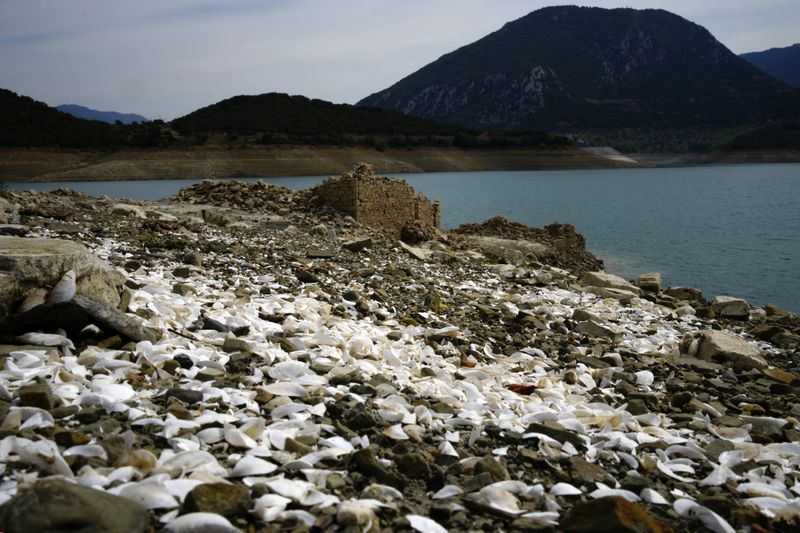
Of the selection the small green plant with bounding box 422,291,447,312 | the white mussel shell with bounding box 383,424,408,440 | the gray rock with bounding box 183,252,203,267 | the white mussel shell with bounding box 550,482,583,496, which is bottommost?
the white mussel shell with bounding box 550,482,583,496

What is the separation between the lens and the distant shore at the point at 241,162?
54.0 metres

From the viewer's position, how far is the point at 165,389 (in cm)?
314

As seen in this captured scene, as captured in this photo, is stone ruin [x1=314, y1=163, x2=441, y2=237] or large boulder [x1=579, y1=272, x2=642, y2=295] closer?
large boulder [x1=579, y1=272, x2=642, y2=295]

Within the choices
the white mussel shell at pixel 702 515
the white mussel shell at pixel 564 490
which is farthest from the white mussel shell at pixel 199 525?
the white mussel shell at pixel 702 515

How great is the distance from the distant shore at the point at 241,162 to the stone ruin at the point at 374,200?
3629 centimetres

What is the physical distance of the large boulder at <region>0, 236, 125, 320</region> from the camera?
3471 mm

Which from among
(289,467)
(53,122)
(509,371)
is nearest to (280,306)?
(509,371)

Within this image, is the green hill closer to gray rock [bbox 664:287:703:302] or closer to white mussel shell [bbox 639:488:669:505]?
gray rock [bbox 664:287:703:302]

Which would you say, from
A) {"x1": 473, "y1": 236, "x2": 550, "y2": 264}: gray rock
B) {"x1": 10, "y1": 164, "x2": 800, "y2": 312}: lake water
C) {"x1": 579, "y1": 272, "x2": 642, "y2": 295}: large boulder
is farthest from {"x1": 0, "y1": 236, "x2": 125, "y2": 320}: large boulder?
{"x1": 10, "y1": 164, "x2": 800, "y2": 312}: lake water

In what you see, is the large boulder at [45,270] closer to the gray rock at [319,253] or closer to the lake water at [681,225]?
the gray rock at [319,253]

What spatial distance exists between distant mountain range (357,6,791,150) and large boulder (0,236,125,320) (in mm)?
139393

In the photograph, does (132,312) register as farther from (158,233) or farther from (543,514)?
(158,233)

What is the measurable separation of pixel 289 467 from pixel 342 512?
42cm

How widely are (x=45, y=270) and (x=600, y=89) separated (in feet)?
608
